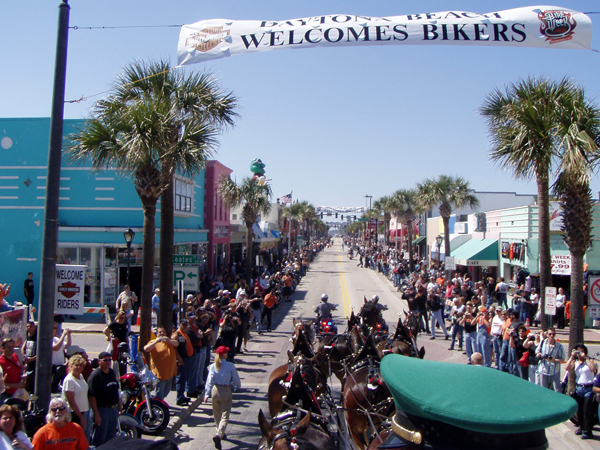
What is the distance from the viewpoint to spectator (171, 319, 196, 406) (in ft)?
33.4

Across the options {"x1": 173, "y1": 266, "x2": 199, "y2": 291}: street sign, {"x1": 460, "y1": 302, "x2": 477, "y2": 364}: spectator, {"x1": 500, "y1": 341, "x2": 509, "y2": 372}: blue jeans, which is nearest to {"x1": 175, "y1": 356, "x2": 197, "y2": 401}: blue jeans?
{"x1": 173, "y1": 266, "x2": 199, "y2": 291}: street sign

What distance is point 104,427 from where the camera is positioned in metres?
6.96

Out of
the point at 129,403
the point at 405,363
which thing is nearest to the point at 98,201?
the point at 129,403

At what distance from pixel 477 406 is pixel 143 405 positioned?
708 cm

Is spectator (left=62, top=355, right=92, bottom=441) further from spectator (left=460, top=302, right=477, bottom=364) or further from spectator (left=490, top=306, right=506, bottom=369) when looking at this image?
spectator (left=460, top=302, right=477, bottom=364)

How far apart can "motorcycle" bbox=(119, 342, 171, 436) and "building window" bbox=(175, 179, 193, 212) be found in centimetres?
Result: 1772

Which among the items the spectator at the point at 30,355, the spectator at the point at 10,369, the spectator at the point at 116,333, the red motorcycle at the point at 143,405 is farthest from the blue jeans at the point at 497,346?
the spectator at the point at 10,369

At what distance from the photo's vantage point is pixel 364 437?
Result: 7348 mm

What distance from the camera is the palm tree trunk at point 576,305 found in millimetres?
11047

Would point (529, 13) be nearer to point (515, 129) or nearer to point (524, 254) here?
point (515, 129)

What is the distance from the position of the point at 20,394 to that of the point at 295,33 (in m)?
6.72

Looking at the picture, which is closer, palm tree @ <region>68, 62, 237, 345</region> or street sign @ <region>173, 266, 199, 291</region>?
palm tree @ <region>68, 62, 237, 345</region>

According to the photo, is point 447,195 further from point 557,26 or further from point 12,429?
point 12,429

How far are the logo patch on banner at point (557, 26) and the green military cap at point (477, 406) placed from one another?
6.71 m
